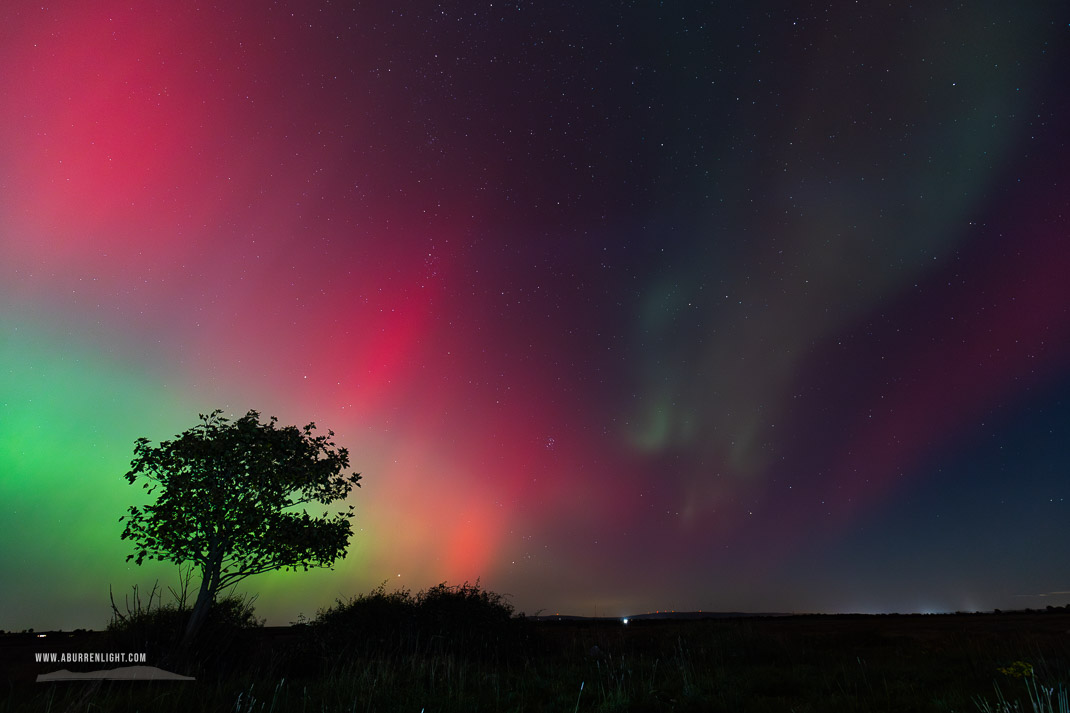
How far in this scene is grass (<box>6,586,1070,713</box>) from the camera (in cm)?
1123

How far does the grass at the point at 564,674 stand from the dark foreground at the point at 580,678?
0.21 ft

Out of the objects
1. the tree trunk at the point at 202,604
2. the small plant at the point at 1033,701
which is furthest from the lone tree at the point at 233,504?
the small plant at the point at 1033,701

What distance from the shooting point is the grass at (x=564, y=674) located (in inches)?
442

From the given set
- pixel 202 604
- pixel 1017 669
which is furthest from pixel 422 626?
pixel 1017 669

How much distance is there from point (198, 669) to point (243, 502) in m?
5.96

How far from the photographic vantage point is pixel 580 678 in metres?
15.4

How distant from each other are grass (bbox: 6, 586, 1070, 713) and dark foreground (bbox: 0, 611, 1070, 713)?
0.06 metres

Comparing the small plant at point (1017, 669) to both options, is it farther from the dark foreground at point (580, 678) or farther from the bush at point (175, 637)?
the bush at point (175, 637)

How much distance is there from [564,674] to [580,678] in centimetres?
80

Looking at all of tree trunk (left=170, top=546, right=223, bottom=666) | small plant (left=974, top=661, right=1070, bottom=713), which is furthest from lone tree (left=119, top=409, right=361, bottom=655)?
small plant (left=974, top=661, right=1070, bottom=713)

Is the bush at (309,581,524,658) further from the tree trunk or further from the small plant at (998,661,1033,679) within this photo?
the small plant at (998,661,1033,679)

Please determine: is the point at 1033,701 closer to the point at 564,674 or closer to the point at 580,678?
the point at 580,678

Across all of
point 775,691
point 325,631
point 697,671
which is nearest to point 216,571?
point 325,631

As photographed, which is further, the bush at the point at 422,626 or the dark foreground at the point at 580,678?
the bush at the point at 422,626
